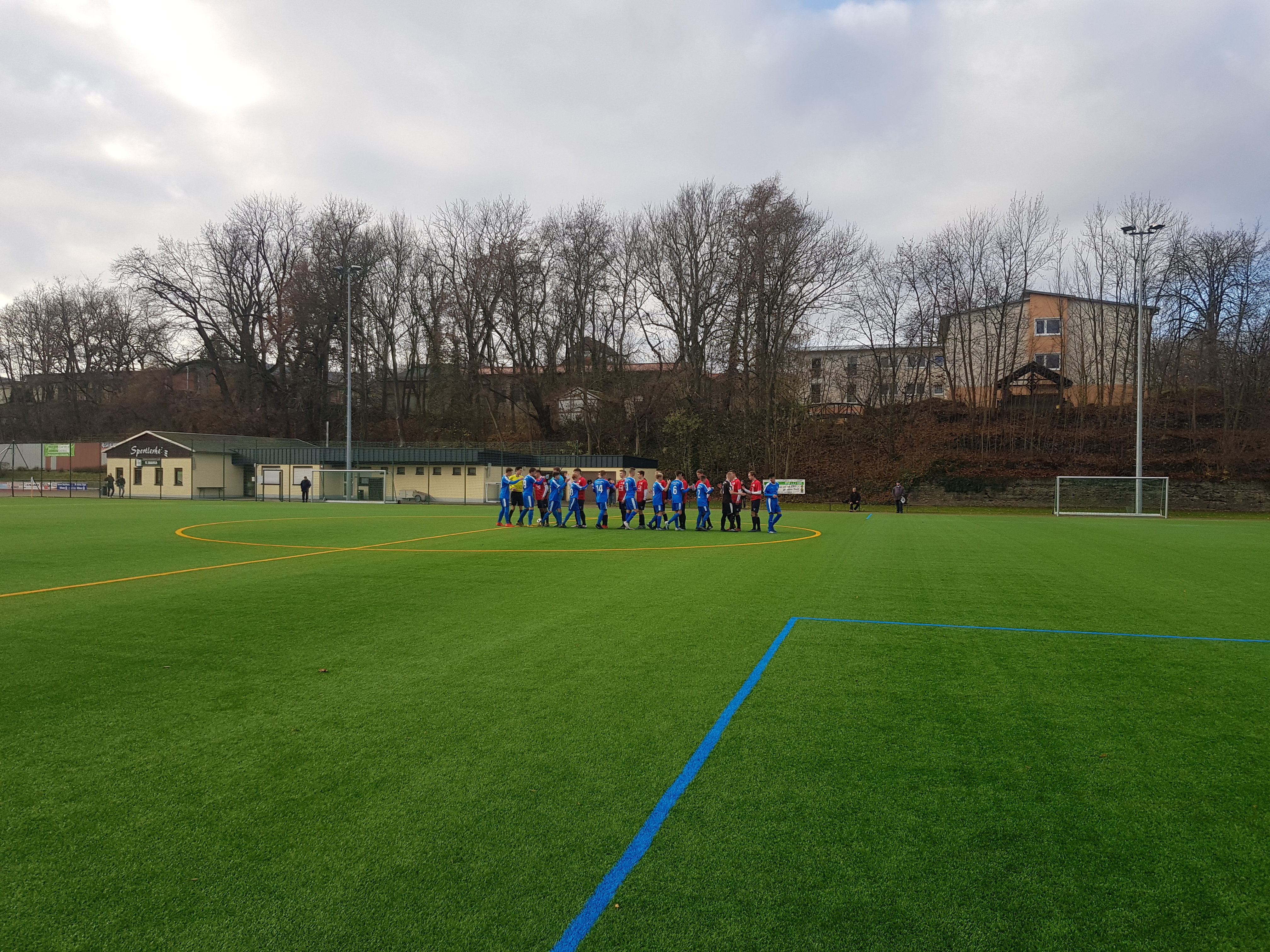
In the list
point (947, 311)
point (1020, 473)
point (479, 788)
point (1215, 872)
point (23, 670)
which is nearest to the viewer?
point (1215, 872)

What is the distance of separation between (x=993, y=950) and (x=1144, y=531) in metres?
25.5

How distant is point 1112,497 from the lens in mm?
37844

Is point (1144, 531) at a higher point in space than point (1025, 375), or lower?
lower

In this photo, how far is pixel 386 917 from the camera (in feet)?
8.47

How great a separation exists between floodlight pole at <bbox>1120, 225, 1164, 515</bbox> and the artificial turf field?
2838cm

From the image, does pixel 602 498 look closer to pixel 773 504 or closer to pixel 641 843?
pixel 773 504

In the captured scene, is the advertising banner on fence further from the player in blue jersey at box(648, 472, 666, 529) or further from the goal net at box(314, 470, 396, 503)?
the player in blue jersey at box(648, 472, 666, 529)

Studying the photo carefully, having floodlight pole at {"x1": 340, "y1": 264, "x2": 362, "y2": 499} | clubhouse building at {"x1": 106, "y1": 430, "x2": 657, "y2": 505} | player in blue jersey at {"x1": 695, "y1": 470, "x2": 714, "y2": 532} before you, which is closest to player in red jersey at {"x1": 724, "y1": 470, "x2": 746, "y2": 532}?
player in blue jersey at {"x1": 695, "y1": 470, "x2": 714, "y2": 532}

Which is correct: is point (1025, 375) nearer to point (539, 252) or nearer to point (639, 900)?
point (539, 252)

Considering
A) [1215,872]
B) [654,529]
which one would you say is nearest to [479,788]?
[1215,872]

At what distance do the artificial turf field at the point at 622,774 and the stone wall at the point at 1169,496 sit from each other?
35.7m

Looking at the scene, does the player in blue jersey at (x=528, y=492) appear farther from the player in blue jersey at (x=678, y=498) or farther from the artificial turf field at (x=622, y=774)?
the artificial turf field at (x=622, y=774)

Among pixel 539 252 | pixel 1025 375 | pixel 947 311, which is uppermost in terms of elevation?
pixel 539 252

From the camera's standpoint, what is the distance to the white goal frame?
4366cm
